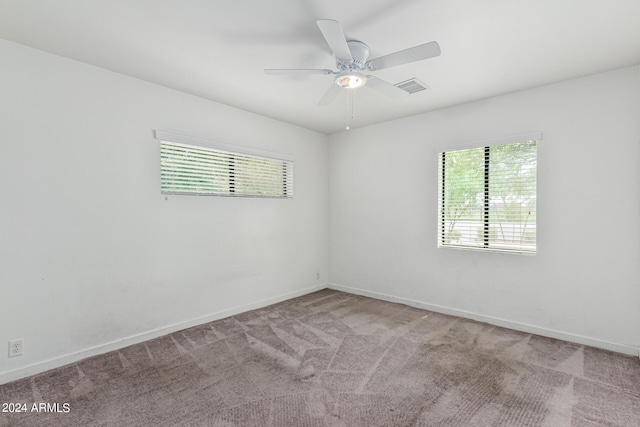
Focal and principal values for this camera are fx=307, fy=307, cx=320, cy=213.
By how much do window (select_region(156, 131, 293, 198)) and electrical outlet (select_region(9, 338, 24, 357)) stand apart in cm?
165

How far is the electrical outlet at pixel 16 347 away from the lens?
238 cm

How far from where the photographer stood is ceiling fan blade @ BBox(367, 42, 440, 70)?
6.27ft

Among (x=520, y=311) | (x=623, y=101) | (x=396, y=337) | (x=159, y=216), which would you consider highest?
(x=623, y=101)

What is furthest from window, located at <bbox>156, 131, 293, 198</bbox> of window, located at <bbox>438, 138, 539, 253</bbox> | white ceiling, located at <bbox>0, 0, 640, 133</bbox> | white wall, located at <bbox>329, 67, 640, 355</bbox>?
window, located at <bbox>438, 138, 539, 253</bbox>

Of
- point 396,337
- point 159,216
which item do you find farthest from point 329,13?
point 396,337

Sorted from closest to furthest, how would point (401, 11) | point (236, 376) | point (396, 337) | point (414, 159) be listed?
point (401, 11) < point (236, 376) < point (396, 337) < point (414, 159)

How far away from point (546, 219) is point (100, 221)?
4380 mm

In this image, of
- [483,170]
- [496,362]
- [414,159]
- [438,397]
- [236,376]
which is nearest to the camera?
[438,397]

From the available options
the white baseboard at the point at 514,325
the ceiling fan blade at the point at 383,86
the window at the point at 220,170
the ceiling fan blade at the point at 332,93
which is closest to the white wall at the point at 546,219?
the white baseboard at the point at 514,325

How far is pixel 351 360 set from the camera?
2.68m

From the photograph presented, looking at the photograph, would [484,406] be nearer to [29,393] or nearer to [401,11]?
[401,11]

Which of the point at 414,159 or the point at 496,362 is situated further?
the point at 414,159

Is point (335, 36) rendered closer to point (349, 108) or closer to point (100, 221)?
point (349, 108)

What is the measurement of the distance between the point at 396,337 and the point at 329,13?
9.64 feet
